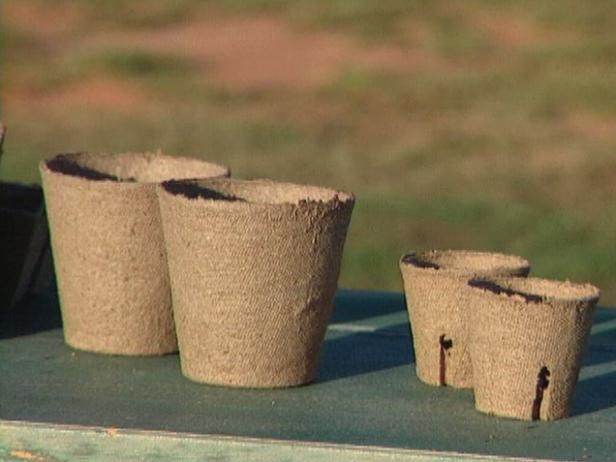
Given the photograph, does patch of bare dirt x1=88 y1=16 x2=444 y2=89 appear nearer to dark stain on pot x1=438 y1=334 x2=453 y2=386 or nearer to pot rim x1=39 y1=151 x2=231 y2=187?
pot rim x1=39 y1=151 x2=231 y2=187

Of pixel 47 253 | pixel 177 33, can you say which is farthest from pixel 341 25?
pixel 47 253

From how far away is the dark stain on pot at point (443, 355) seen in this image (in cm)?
252

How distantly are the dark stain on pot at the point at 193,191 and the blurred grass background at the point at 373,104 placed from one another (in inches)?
181

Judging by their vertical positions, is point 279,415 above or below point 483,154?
above

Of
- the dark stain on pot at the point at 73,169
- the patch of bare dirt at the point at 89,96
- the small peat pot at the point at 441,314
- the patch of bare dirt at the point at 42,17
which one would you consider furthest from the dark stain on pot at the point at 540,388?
the patch of bare dirt at the point at 42,17

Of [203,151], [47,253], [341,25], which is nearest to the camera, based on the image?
[47,253]

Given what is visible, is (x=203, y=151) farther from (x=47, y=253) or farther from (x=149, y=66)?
(x=47, y=253)

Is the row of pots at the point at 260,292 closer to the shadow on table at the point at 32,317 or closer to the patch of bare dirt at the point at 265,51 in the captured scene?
the shadow on table at the point at 32,317

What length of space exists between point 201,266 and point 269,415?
0.24 meters

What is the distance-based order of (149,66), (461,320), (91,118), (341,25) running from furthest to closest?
(341,25) → (149,66) → (91,118) → (461,320)

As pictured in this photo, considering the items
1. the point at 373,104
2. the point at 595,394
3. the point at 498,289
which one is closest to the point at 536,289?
the point at 498,289

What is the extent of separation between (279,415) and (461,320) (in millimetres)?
301

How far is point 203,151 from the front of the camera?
10.0m

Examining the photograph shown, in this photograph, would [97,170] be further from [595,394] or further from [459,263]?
[595,394]
